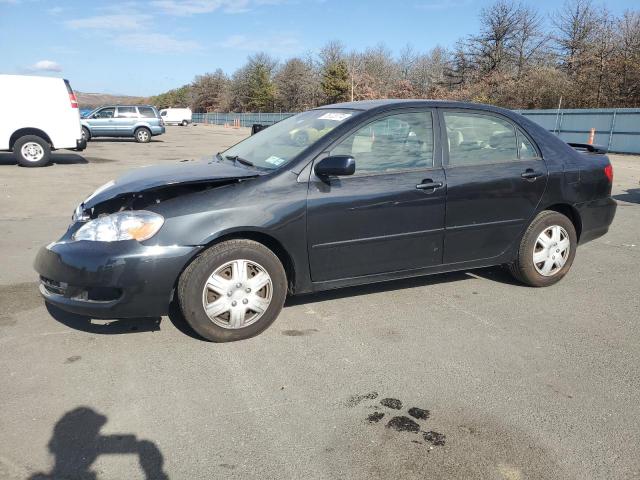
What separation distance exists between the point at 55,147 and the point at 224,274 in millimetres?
12661

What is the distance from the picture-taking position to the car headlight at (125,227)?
3.30 metres

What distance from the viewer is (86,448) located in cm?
246

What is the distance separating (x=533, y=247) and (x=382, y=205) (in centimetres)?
165

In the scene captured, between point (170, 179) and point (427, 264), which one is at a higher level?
point (170, 179)

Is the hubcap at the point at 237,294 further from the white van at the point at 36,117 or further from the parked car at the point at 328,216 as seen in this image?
the white van at the point at 36,117

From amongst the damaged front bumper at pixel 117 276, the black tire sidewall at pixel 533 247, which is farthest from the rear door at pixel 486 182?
the damaged front bumper at pixel 117 276

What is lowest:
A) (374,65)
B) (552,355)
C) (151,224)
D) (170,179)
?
(552,355)

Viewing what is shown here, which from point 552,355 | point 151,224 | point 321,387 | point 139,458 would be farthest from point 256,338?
point 552,355

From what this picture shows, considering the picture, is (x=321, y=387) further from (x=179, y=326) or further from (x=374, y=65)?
(x=374, y=65)

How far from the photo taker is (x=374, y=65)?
74.1 m

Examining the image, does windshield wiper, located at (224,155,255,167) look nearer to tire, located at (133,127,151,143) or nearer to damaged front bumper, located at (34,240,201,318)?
damaged front bumper, located at (34,240,201,318)

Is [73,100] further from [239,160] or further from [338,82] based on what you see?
[338,82]

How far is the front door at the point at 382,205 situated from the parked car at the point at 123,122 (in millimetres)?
24178

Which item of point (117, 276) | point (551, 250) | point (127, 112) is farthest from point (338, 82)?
point (117, 276)
